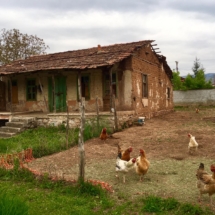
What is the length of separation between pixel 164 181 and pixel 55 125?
30.9 ft

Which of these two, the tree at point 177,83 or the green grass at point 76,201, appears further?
the tree at point 177,83

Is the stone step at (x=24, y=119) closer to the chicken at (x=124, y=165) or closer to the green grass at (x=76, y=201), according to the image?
the green grass at (x=76, y=201)

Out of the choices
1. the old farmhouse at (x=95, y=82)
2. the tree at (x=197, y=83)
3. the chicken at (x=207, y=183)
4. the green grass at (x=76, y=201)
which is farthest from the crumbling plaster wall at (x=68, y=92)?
the tree at (x=197, y=83)

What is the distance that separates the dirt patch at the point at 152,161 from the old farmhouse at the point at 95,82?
115 inches

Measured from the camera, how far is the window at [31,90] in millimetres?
16781

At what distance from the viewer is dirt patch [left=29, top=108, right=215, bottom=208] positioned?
5268 mm

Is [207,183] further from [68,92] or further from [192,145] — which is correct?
[68,92]

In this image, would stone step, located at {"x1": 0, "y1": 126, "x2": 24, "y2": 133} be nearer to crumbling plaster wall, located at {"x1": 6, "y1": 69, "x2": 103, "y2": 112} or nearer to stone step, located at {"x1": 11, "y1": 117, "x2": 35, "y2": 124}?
stone step, located at {"x1": 11, "y1": 117, "x2": 35, "y2": 124}

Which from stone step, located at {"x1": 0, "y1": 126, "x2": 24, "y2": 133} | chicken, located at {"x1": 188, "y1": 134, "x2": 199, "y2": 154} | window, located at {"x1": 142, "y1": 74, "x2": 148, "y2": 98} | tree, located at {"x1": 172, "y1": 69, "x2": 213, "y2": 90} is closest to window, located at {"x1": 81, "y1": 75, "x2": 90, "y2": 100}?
window, located at {"x1": 142, "y1": 74, "x2": 148, "y2": 98}

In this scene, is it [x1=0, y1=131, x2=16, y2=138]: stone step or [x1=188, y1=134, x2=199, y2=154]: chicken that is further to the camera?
[x1=0, y1=131, x2=16, y2=138]: stone step

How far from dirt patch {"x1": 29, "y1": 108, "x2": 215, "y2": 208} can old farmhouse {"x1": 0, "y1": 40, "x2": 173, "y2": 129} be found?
2.93 metres

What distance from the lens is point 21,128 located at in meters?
13.5

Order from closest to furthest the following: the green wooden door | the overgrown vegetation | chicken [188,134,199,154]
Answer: chicken [188,134,199,154] → the overgrown vegetation → the green wooden door

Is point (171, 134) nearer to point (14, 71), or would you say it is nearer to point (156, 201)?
point (156, 201)
